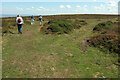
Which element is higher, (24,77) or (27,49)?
(27,49)

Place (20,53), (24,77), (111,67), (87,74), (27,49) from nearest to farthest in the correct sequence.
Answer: (24,77), (87,74), (111,67), (20,53), (27,49)

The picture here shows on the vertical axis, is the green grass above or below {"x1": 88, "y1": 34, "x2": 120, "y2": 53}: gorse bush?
below

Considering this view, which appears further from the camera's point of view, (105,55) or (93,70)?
(105,55)

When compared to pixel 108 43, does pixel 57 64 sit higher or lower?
lower

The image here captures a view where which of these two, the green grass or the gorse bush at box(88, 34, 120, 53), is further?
the gorse bush at box(88, 34, 120, 53)

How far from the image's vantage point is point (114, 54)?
9.87m

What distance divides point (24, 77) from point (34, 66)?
130 centimetres

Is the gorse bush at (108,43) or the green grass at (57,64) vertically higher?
the gorse bush at (108,43)

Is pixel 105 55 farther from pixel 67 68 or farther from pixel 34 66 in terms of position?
pixel 34 66

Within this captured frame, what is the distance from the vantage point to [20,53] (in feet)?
31.3

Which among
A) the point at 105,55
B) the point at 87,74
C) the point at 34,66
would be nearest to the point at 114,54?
the point at 105,55

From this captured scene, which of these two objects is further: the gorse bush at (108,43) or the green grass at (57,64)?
the gorse bush at (108,43)

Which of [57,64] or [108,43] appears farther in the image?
[108,43]

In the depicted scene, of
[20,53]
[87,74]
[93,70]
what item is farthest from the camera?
[20,53]
